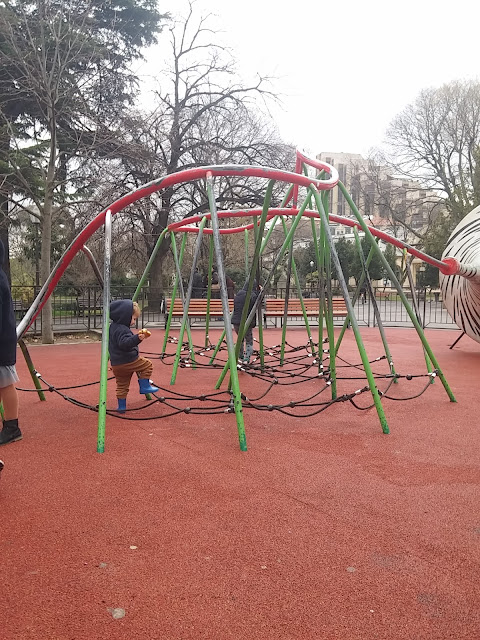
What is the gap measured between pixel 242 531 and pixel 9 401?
236cm

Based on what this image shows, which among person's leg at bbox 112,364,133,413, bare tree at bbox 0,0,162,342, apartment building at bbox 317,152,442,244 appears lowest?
person's leg at bbox 112,364,133,413

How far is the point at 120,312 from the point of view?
5207 mm

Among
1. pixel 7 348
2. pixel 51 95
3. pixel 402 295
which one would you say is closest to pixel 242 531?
pixel 7 348

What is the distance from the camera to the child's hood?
5.20 m

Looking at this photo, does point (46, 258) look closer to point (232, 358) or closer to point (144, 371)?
point (144, 371)

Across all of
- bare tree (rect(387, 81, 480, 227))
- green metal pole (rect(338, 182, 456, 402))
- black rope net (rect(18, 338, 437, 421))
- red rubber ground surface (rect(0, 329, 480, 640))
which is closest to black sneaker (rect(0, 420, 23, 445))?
red rubber ground surface (rect(0, 329, 480, 640))

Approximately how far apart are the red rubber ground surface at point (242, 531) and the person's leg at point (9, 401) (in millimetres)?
276

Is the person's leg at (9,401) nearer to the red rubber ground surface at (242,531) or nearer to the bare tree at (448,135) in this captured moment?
the red rubber ground surface at (242,531)

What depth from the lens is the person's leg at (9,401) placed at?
4.06 meters

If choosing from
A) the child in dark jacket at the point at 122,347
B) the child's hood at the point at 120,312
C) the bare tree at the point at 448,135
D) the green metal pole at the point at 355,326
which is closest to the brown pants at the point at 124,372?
the child in dark jacket at the point at 122,347

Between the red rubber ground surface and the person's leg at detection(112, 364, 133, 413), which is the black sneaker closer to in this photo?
the red rubber ground surface

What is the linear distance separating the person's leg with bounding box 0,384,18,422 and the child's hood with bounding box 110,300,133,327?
133cm

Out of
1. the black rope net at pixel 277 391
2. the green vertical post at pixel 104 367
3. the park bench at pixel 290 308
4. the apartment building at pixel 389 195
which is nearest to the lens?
the green vertical post at pixel 104 367

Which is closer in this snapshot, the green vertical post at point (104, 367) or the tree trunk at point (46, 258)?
the green vertical post at point (104, 367)
